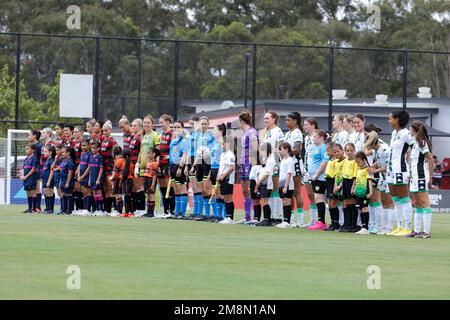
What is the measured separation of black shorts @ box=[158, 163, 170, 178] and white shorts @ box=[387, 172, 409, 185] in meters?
6.48

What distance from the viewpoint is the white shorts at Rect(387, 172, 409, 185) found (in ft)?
62.9

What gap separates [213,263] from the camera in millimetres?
13180

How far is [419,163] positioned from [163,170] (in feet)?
23.0

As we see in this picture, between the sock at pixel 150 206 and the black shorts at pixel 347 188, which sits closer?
the black shorts at pixel 347 188

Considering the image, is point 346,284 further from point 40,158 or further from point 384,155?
point 40,158

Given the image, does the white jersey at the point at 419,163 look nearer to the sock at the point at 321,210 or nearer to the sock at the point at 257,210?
the sock at the point at 321,210

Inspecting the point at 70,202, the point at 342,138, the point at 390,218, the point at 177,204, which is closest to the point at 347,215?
the point at 390,218

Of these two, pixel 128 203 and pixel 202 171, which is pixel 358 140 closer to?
pixel 202 171

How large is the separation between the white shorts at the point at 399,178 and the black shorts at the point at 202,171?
17.3ft

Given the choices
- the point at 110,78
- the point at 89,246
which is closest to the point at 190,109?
the point at 110,78

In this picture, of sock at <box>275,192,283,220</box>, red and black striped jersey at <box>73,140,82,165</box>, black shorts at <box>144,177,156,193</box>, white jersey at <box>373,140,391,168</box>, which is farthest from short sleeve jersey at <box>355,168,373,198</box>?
red and black striped jersey at <box>73,140,82,165</box>

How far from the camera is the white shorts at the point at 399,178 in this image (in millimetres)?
19172

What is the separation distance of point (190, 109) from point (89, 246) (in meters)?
43.9

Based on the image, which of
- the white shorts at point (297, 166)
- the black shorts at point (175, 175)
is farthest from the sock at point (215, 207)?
the white shorts at point (297, 166)
